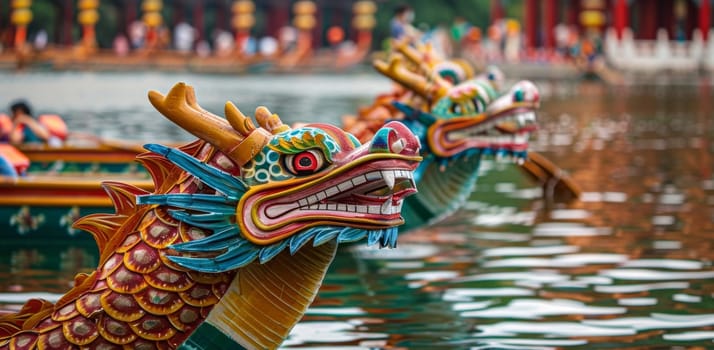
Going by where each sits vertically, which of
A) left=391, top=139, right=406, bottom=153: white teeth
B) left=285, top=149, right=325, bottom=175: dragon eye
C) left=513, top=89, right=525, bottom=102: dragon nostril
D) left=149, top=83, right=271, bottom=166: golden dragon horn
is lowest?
left=513, top=89, right=525, bottom=102: dragon nostril

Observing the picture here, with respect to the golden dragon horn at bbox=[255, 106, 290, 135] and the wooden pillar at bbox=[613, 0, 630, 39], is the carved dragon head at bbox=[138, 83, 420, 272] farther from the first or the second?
the wooden pillar at bbox=[613, 0, 630, 39]

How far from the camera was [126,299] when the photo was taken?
5539mm

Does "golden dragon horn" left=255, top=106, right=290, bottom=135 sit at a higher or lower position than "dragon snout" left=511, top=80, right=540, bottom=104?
higher

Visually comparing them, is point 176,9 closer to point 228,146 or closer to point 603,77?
point 603,77

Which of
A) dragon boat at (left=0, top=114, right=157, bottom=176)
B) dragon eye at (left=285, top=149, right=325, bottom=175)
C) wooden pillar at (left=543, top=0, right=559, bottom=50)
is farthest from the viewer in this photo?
wooden pillar at (left=543, top=0, right=559, bottom=50)

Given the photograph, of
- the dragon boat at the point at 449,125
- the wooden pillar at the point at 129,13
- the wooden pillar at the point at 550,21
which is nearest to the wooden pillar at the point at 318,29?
the wooden pillar at the point at 129,13

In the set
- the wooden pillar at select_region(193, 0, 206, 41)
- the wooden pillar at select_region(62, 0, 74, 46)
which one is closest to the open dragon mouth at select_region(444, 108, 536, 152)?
the wooden pillar at select_region(62, 0, 74, 46)

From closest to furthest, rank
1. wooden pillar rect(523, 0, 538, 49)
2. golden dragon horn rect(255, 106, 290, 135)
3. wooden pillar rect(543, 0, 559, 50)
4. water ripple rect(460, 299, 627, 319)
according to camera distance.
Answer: golden dragon horn rect(255, 106, 290, 135) < water ripple rect(460, 299, 627, 319) < wooden pillar rect(543, 0, 559, 50) < wooden pillar rect(523, 0, 538, 49)

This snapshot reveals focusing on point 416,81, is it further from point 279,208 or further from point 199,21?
point 199,21

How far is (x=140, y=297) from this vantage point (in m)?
5.54

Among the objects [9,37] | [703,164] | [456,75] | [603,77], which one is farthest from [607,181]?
[9,37]

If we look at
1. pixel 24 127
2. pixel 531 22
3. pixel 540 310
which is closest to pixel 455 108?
pixel 540 310

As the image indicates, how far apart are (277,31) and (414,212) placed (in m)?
→ 70.9

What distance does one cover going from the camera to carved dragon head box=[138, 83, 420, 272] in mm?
5570
